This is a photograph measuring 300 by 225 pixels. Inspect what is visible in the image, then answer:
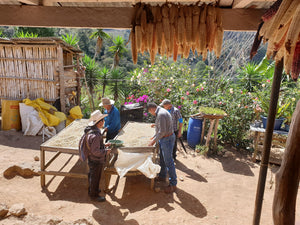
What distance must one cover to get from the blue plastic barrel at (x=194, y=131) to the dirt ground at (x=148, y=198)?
1.06m

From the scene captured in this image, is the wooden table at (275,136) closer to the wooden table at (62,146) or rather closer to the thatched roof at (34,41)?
the wooden table at (62,146)

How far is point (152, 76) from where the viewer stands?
869cm

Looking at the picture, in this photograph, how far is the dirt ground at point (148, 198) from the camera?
148 inches

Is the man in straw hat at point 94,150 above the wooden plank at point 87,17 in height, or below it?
below

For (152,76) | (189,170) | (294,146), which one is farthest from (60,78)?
(294,146)

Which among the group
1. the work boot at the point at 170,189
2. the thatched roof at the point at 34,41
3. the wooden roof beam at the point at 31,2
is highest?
the thatched roof at the point at 34,41

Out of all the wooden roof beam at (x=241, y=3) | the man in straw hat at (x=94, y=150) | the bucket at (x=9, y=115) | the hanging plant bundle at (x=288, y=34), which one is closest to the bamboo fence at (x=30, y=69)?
the bucket at (x=9, y=115)

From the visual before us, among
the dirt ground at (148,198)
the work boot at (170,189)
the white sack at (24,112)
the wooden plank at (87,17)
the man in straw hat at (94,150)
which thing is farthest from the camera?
the white sack at (24,112)

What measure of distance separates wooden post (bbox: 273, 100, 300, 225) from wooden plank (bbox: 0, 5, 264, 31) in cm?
106

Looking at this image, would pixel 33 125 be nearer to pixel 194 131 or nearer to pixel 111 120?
pixel 111 120

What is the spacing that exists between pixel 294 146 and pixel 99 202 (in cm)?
380

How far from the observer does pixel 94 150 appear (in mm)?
3971

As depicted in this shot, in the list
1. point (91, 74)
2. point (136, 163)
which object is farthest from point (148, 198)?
point (91, 74)

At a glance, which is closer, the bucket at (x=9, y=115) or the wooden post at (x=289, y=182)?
the wooden post at (x=289, y=182)
